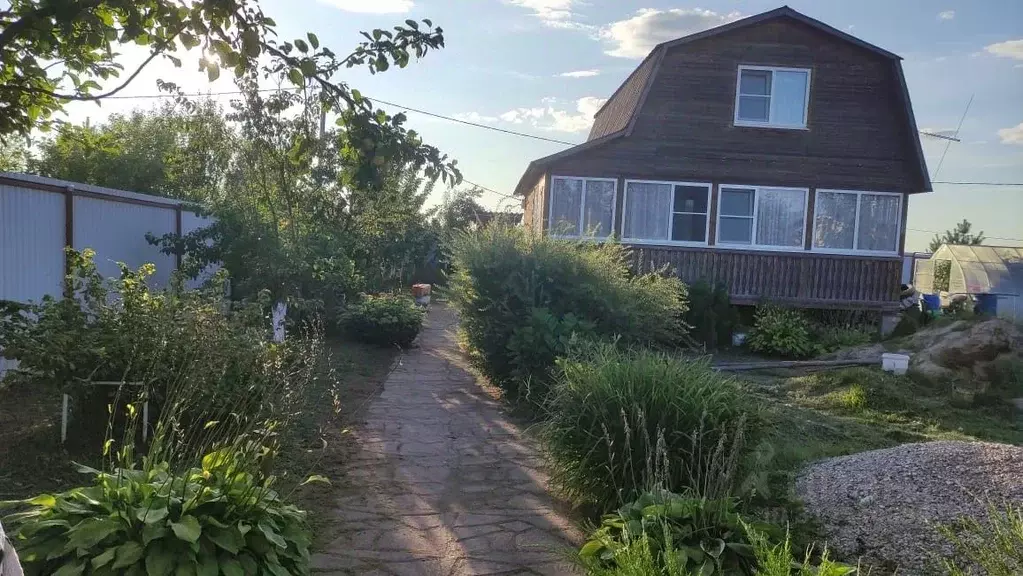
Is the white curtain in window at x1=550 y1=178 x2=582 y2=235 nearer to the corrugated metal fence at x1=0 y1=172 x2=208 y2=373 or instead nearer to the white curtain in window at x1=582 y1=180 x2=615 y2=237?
the white curtain in window at x1=582 y1=180 x2=615 y2=237

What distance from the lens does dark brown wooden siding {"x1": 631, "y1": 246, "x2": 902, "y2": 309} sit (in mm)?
16672

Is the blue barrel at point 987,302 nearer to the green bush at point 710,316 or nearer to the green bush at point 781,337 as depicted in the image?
the green bush at point 781,337

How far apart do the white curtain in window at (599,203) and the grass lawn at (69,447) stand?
986 cm

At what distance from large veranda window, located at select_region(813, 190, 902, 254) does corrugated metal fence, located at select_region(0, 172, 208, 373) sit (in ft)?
43.7

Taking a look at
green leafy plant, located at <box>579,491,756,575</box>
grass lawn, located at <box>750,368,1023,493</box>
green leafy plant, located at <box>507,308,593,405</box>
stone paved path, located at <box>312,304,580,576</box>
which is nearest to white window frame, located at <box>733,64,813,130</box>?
grass lawn, located at <box>750,368,1023,493</box>

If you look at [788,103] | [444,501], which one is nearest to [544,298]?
[444,501]

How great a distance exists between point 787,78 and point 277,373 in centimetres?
1487

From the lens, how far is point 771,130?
648 inches

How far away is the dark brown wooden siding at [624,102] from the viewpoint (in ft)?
54.6

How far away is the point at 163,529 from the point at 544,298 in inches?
241

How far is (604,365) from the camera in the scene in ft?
17.6

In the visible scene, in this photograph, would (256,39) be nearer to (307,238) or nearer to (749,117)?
(307,238)

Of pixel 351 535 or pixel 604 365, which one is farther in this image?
pixel 604 365

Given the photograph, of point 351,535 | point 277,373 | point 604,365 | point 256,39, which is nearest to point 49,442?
point 277,373
